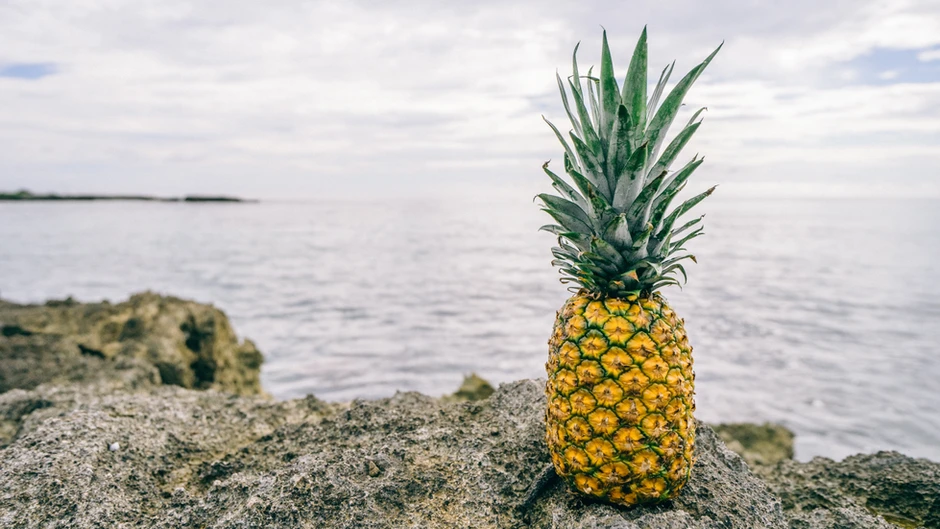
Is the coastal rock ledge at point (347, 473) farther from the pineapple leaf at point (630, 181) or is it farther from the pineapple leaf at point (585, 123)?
the pineapple leaf at point (585, 123)

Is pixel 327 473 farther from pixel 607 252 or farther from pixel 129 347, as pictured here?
pixel 129 347

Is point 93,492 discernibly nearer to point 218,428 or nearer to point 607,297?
point 218,428

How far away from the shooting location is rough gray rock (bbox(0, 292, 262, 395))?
230 inches

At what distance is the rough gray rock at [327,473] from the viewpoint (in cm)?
277

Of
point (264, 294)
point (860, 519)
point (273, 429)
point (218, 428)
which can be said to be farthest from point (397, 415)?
point (264, 294)

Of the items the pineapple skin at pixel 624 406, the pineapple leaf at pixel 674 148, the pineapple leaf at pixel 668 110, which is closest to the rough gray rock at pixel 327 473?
the pineapple skin at pixel 624 406

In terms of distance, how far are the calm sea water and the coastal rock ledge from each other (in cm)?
724

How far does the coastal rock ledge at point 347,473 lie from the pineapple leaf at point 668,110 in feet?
5.90

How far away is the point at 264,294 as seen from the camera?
65.2 ft

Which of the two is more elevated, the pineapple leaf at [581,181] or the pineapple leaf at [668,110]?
the pineapple leaf at [668,110]

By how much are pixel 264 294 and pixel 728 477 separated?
18.9 meters

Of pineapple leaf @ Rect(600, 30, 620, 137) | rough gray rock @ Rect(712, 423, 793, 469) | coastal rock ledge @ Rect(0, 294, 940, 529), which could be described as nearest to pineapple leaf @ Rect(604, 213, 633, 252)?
pineapple leaf @ Rect(600, 30, 620, 137)

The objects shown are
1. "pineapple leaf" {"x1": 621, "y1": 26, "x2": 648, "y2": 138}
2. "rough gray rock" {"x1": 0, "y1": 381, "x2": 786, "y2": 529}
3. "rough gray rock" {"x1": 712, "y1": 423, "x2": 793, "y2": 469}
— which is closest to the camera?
"pineapple leaf" {"x1": 621, "y1": 26, "x2": 648, "y2": 138}

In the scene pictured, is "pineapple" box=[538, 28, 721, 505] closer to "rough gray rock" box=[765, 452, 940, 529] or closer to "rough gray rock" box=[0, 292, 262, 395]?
"rough gray rock" box=[765, 452, 940, 529]
